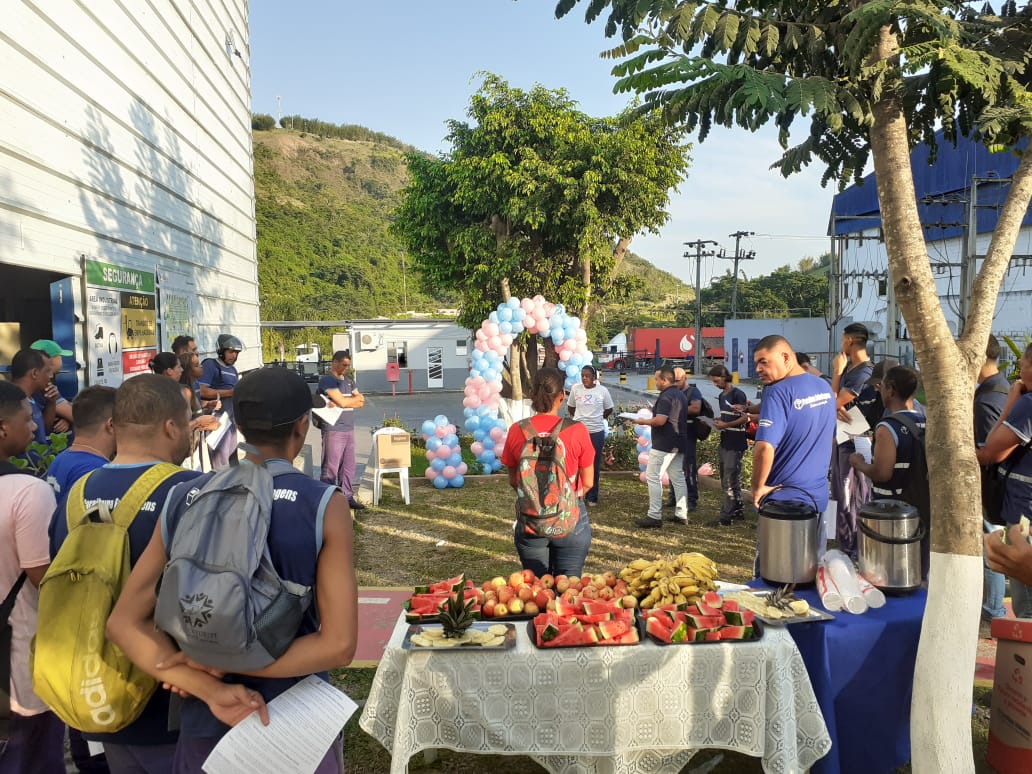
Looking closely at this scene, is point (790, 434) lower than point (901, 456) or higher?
higher

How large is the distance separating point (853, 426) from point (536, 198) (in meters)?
14.2

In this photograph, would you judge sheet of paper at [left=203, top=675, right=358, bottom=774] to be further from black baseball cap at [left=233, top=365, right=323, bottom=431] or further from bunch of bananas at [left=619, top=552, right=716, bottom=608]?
bunch of bananas at [left=619, top=552, right=716, bottom=608]

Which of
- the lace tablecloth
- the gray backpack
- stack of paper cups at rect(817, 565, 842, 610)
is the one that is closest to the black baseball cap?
the gray backpack

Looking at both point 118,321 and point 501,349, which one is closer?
point 118,321


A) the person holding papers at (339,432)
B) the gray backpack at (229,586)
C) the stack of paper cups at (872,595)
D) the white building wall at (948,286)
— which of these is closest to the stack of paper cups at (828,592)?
the stack of paper cups at (872,595)

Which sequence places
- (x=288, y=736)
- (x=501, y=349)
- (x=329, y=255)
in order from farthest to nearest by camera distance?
(x=329, y=255) → (x=501, y=349) → (x=288, y=736)

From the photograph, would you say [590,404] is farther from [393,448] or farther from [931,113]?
[931,113]

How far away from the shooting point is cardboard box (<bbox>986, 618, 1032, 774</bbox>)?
3.11 meters

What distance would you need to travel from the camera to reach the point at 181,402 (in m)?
2.49

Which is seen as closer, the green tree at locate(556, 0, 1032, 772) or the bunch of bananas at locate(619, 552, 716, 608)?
the green tree at locate(556, 0, 1032, 772)

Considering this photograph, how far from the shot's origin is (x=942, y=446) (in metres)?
2.73

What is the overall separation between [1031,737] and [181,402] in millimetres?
3812

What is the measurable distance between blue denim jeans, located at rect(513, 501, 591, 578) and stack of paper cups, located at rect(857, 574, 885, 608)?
1.52 meters

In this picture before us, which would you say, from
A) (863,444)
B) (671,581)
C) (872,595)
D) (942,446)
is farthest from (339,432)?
(942,446)
